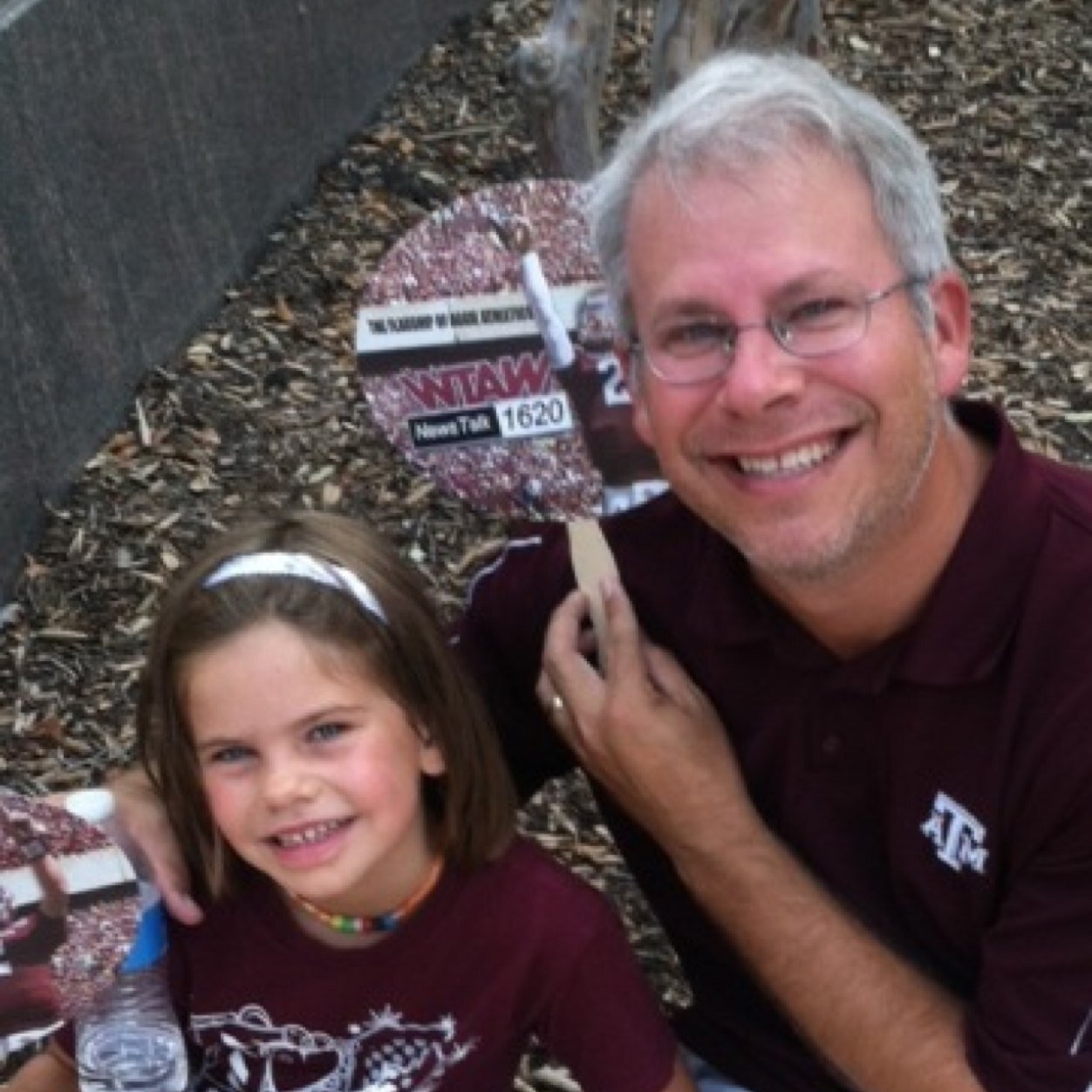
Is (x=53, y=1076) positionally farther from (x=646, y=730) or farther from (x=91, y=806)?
(x=646, y=730)

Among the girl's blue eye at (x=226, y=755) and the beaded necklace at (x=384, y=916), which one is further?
the beaded necklace at (x=384, y=916)

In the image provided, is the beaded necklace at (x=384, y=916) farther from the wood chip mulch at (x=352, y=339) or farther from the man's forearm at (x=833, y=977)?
the wood chip mulch at (x=352, y=339)

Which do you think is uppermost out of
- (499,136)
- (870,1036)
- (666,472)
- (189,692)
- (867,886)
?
(499,136)

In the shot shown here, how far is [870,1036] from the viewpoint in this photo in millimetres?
2127

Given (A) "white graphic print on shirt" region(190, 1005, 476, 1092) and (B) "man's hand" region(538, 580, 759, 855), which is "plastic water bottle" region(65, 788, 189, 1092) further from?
(B) "man's hand" region(538, 580, 759, 855)

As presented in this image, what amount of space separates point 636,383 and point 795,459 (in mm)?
234

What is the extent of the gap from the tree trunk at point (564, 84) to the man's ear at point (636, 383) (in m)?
1.66

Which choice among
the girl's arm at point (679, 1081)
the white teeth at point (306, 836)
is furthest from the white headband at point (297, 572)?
the girl's arm at point (679, 1081)

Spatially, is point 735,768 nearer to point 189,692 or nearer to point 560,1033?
point 560,1033

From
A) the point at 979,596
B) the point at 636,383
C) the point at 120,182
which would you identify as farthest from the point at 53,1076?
the point at 120,182

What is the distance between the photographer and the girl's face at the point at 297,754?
A: 212 centimetres

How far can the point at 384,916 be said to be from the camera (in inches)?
89.7

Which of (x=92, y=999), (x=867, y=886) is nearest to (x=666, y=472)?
(x=867, y=886)

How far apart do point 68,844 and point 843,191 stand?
1.06 meters
